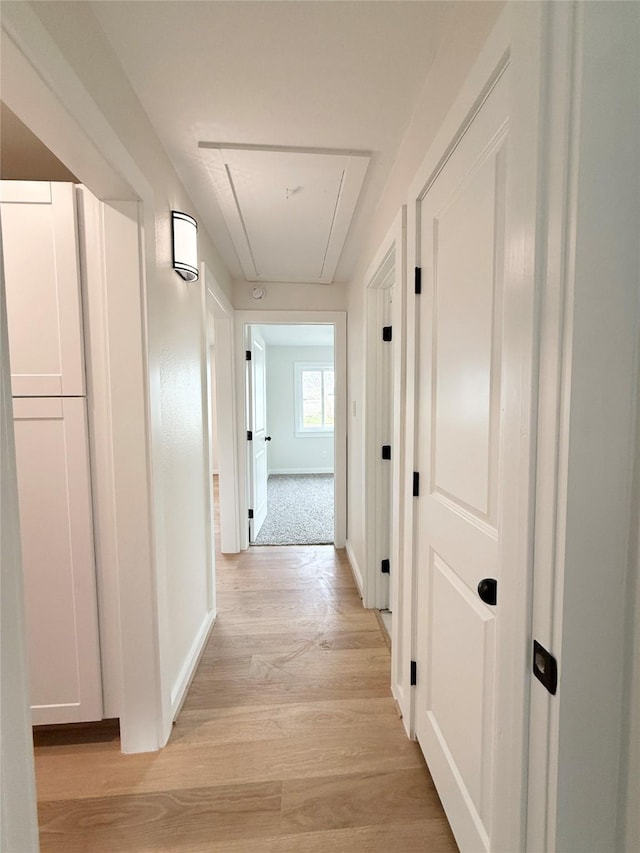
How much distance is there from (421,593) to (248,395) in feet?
7.55

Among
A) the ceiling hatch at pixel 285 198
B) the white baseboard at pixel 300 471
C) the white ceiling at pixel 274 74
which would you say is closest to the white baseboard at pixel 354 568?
the ceiling hatch at pixel 285 198

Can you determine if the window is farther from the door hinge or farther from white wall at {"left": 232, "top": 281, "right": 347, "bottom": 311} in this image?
the door hinge

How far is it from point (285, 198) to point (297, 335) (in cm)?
382

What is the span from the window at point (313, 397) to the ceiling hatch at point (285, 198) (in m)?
3.92

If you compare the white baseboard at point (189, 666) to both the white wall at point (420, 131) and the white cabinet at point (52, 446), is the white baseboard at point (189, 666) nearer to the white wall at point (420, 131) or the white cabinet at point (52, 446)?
the white cabinet at point (52, 446)

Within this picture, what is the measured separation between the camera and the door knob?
0.80 metres

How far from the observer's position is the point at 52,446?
1.28 m

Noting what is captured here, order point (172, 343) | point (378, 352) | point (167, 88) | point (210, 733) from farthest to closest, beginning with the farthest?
point (378, 352) → point (172, 343) → point (210, 733) → point (167, 88)

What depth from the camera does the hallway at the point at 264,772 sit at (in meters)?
1.08

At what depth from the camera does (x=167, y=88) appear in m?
1.17

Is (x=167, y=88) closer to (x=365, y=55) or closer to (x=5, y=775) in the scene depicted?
(x=365, y=55)

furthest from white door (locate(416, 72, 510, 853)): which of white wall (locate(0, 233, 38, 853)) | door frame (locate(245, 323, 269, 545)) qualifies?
door frame (locate(245, 323, 269, 545))

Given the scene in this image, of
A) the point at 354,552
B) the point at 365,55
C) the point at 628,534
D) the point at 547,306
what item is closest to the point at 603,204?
the point at 547,306

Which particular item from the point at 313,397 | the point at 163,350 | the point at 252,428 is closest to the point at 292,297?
the point at 252,428
